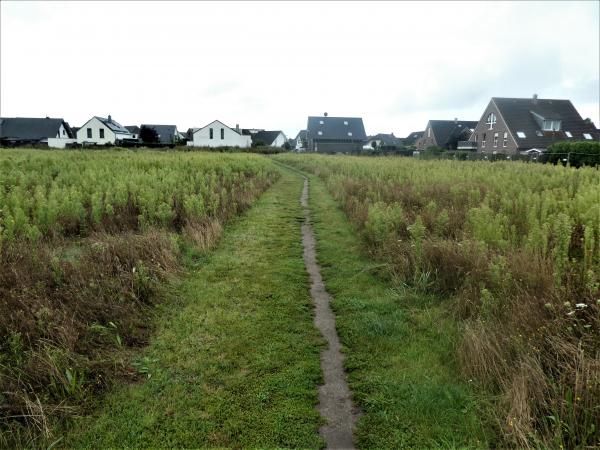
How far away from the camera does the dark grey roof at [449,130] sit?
66562 mm

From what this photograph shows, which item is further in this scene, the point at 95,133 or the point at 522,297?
the point at 95,133

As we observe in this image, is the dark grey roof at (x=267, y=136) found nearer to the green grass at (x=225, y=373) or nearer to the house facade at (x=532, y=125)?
the house facade at (x=532, y=125)

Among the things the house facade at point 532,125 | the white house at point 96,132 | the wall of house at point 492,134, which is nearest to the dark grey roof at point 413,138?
the wall of house at point 492,134

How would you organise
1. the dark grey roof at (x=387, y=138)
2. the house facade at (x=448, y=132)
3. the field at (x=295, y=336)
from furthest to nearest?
the dark grey roof at (x=387, y=138) < the house facade at (x=448, y=132) < the field at (x=295, y=336)

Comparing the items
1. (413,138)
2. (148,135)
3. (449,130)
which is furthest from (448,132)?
(148,135)

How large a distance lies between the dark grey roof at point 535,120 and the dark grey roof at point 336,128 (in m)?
30.8

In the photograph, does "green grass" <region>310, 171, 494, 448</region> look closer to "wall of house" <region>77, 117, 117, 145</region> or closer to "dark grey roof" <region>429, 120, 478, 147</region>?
"dark grey roof" <region>429, 120, 478, 147</region>

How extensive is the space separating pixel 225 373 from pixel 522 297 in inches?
137

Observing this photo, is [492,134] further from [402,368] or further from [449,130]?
[402,368]

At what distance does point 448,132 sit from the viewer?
223 feet

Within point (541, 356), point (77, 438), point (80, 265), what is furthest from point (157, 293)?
point (541, 356)

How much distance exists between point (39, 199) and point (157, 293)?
5168mm

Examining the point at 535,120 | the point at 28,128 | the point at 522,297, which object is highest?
the point at 535,120

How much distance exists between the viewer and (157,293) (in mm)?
5789
